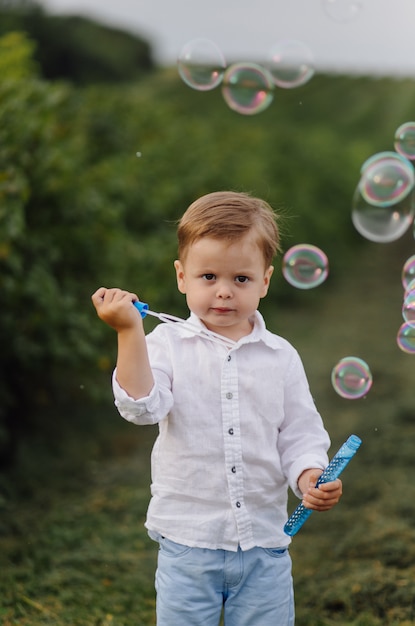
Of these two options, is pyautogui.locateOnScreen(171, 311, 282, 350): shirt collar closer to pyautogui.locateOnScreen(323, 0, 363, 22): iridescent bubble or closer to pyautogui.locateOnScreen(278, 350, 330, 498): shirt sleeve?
pyautogui.locateOnScreen(278, 350, 330, 498): shirt sleeve

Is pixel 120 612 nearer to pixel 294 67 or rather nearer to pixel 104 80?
pixel 294 67

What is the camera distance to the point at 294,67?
4375 mm

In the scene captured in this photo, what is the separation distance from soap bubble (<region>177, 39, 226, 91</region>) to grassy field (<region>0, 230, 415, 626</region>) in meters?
2.10

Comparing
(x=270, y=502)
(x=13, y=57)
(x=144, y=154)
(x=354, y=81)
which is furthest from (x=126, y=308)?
(x=354, y=81)

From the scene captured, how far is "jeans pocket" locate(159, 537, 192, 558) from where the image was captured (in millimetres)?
2295

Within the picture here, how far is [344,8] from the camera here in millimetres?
4566

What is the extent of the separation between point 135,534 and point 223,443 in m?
2.18

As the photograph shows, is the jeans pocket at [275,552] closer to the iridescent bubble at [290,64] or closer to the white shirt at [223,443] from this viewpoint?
the white shirt at [223,443]

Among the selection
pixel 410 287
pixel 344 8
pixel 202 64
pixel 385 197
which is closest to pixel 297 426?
pixel 410 287

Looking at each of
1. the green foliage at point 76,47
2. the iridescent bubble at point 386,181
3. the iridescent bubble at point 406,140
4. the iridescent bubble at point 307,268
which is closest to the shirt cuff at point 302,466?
the iridescent bubble at point 307,268

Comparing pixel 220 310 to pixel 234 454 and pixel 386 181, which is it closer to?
pixel 234 454

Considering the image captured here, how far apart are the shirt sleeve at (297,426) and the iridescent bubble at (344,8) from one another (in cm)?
268

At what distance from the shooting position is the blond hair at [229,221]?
2305mm

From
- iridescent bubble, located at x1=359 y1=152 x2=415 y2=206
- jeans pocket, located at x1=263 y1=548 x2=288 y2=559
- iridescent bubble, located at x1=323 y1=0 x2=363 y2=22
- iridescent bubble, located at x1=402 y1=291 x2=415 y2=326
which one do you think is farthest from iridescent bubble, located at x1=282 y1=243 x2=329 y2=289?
iridescent bubble, located at x1=323 y1=0 x2=363 y2=22
